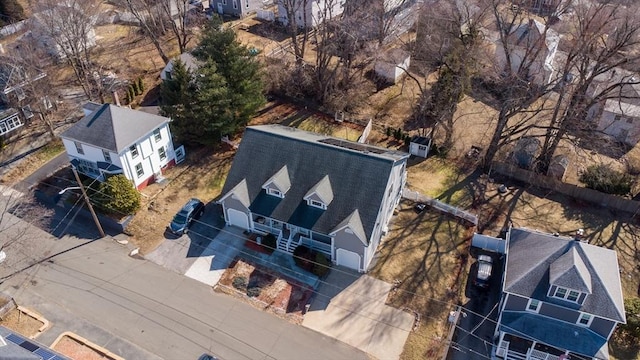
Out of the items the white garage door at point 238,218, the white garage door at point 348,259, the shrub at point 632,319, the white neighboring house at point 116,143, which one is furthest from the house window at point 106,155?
the shrub at point 632,319

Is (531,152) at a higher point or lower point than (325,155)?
lower

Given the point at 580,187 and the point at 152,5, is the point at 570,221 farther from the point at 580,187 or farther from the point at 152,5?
the point at 152,5

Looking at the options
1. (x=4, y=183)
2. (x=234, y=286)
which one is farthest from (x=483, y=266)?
(x=4, y=183)

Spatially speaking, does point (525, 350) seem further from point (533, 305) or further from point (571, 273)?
point (571, 273)

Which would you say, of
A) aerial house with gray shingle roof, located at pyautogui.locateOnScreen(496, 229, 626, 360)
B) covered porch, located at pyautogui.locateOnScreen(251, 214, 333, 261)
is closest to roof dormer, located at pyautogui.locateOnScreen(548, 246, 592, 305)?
aerial house with gray shingle roof, located at pyautogui.locateOnScreen(496, 229, 626, 360)

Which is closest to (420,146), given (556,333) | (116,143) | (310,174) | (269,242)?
(310,174)

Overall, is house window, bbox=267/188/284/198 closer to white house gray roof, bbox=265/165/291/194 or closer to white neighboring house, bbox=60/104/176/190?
white house gray roof, bbox=265/165/291/194
